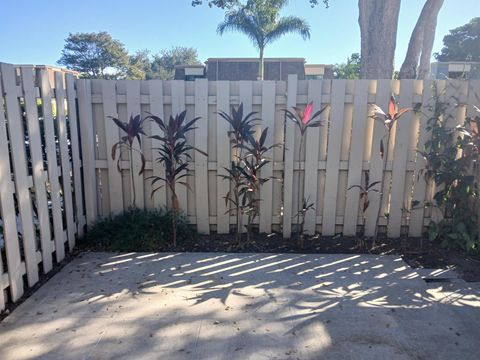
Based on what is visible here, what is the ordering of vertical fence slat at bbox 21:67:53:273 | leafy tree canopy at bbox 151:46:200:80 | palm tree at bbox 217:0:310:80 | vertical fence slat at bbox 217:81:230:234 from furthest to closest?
1. leafy tree canopy at bbox 151:46:200:80
2. palm tree at bbox 217:0:310:80
3. vertical fence slat at bbox 217:81:230:234
4. vertical fence slat at bbox 21:67:53:273

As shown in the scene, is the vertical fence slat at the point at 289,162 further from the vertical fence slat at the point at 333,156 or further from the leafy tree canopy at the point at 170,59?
the leafy tree canopy at the point at 170,59

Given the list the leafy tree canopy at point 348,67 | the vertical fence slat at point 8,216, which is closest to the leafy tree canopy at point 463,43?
the leafy tree canopy at point 348,67

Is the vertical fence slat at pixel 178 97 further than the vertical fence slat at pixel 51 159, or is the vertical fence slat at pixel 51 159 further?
the vertical fence slat at pixel 178 97

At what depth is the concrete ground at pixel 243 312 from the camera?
2.29 m

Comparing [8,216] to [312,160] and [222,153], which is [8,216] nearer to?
[222,153]

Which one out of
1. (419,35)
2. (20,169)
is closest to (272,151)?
(20,169)

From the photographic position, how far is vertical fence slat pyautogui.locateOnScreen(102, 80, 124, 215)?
4105 mm

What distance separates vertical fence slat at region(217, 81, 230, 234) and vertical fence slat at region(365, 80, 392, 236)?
5.32ft

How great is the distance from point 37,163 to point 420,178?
391 centimetres

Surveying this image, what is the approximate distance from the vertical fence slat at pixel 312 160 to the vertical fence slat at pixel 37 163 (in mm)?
2639

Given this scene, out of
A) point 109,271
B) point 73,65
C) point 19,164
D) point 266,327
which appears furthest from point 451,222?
point 73,65

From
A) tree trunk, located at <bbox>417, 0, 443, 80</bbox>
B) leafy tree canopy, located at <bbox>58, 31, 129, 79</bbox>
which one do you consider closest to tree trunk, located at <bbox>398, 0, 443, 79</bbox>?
tree trunk, located at <bbox>417, 0, 443, 80</bbox>

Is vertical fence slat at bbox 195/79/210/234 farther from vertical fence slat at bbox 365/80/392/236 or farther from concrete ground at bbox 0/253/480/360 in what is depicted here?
vertical fence slat at bbox 365/80/392/236

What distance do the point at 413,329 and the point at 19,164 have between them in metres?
3.14
